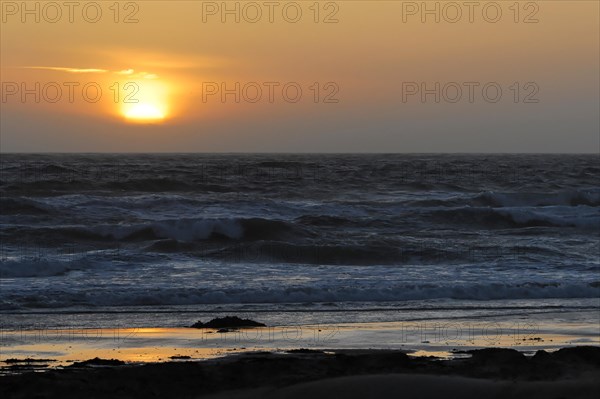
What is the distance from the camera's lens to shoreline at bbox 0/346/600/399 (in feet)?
23.5

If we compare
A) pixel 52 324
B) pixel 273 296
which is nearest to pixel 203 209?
pixel 273 296

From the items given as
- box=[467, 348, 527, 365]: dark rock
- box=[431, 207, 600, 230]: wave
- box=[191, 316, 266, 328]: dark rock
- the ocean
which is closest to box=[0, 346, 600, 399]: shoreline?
box=[467, 348, 527, 365]: dark rock

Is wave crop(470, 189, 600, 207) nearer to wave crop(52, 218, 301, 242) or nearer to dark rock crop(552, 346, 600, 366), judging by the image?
wave crop(52, 218, 301, 242)

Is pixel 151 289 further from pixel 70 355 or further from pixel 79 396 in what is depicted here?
pixel 79 396

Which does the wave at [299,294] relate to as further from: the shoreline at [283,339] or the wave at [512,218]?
the wave at [512,218]

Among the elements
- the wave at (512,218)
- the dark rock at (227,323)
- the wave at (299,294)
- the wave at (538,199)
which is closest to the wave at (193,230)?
the wave at (512,218)

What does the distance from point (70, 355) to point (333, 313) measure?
4610mm

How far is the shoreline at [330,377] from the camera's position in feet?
23.5

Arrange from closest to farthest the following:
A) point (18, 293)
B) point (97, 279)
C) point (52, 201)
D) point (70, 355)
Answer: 1. point (70, 355)
2. point (18, 293)
3. point (97, 279)
4. point (52, 201)

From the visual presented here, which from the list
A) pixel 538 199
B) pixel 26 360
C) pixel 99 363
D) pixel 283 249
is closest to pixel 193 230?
pixel 283 249

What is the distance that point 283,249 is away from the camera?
21719mm

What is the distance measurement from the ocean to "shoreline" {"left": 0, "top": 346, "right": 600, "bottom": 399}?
11.8ft

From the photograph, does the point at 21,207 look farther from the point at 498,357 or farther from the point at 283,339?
the point at 498,357

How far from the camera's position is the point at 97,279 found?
15.7 meters
